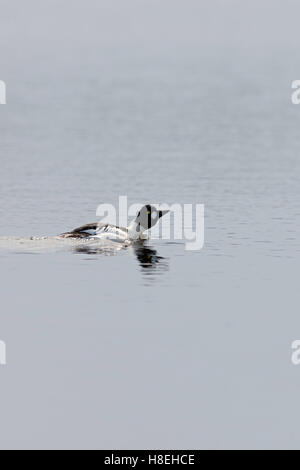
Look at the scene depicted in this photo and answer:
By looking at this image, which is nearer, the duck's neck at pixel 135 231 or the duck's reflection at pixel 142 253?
the duck's reflection at pixel 142 253

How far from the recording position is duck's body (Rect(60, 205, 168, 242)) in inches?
1534

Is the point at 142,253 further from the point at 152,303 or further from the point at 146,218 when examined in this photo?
the point at 152,303

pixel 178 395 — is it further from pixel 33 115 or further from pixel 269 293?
pixel 33 115

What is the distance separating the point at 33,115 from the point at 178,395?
2358 inches

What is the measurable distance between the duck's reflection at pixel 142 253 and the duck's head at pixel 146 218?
445 millimetres

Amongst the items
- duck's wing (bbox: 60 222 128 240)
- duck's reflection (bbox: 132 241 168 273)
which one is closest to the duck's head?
duck's wing (bbox: 60 222 128 240)

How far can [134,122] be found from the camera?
7994cm

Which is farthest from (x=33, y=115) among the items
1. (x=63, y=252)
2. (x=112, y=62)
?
(x=112, y=62)

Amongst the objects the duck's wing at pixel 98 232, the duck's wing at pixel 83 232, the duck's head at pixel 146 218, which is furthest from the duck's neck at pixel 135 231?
the duck's wing at pixel 83 232

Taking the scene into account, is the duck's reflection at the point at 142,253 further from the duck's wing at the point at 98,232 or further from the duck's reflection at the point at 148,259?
the duck's wing at the point at 98,232

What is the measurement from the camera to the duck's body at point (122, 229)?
128 ft

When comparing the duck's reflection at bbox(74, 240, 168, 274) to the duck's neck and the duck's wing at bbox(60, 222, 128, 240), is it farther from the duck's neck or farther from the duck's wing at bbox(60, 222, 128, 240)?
the duck's wing at bbox(60, 222, 128, 240)

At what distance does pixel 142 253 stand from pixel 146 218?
8.23ft

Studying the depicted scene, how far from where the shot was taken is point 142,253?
126 ft
